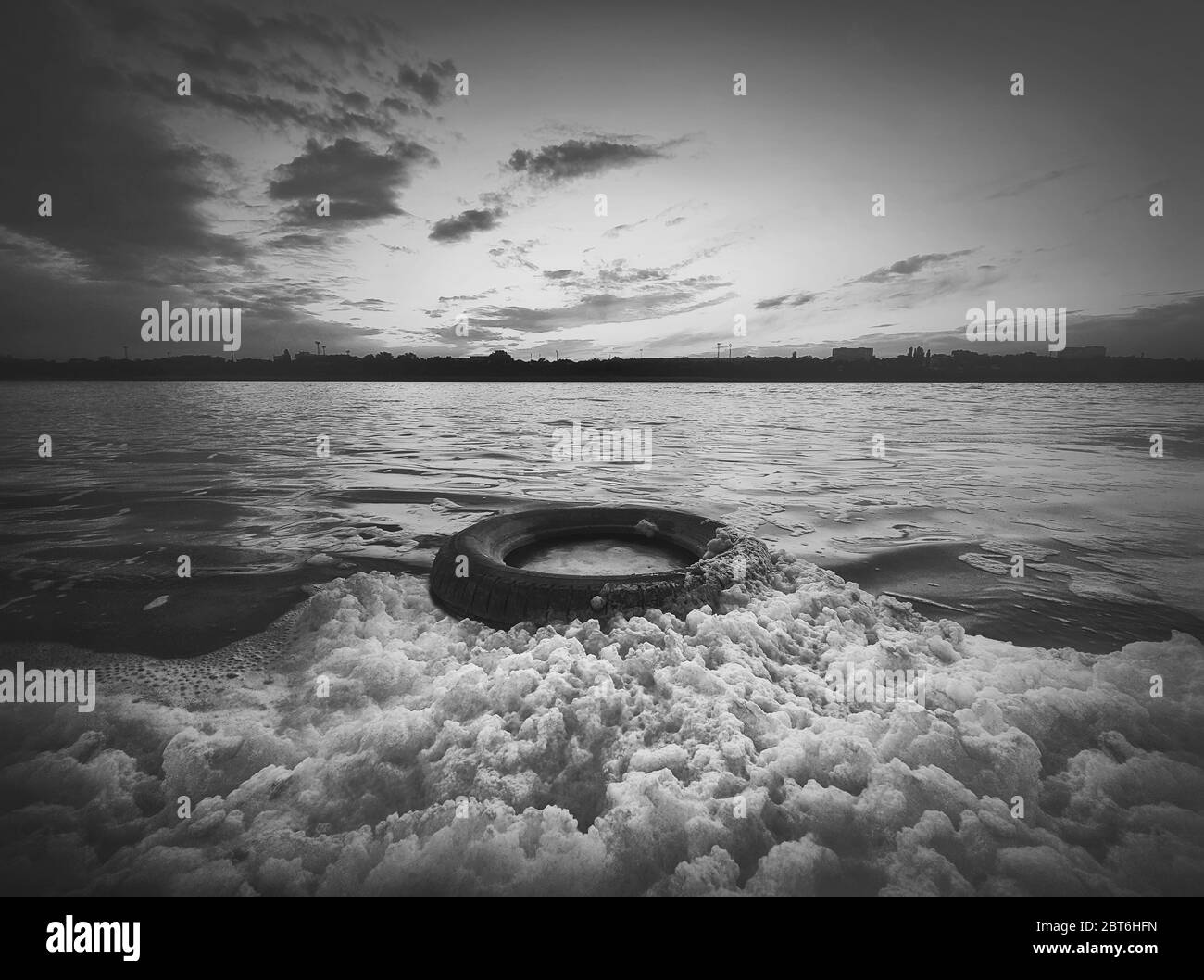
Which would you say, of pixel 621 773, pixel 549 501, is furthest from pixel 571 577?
pixel 549 501

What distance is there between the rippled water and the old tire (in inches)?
38.3

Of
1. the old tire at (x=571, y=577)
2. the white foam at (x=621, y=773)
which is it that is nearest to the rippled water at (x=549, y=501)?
the old tire at (x=571, y=577)

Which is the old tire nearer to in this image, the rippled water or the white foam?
the white foam

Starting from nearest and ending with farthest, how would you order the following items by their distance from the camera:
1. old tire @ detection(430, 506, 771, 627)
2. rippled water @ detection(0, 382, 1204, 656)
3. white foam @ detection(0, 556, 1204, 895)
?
white foam @ detection(0, 556, 1204, 895) → old tire @ detection(430, 506, 771, 627) → rippled water @ detection(0, 382, 1204, 656)

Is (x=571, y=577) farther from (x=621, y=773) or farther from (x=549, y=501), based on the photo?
(x=549, y=501)

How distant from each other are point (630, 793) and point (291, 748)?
1.80 meters

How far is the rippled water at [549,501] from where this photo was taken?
501 centimetres

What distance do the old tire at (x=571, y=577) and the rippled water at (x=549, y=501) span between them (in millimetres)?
972

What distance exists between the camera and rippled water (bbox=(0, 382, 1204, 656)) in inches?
197

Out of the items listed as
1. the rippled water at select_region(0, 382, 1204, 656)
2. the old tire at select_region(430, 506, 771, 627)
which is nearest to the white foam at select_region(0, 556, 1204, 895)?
the old tire at select_region(430, 506, 771, 627)

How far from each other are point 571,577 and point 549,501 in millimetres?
4837

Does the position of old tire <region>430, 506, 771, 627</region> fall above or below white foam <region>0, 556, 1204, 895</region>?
above

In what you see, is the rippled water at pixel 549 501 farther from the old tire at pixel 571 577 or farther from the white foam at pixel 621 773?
the white foam at pixel 621 773
